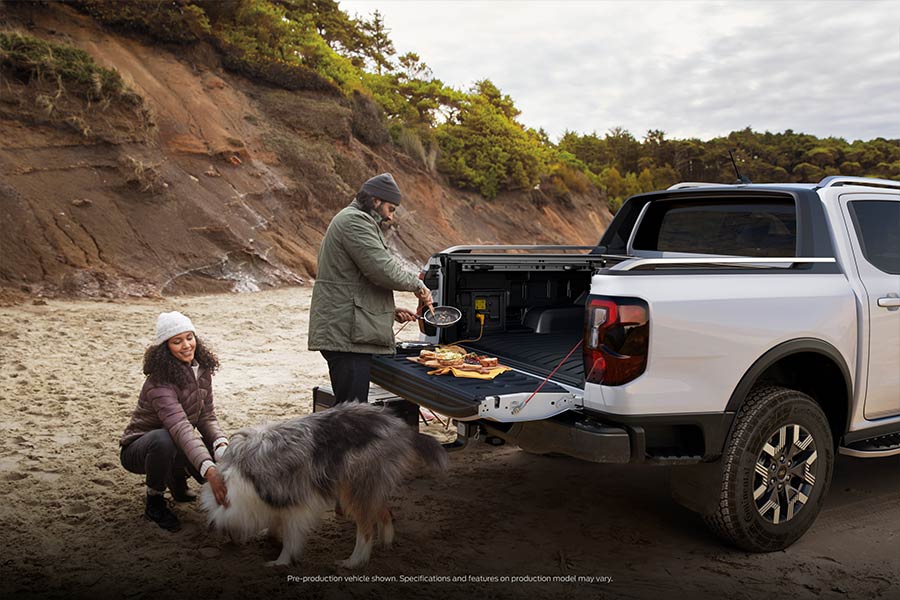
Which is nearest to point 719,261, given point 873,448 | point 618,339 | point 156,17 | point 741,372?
point 741,372

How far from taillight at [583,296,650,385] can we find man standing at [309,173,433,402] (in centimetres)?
136

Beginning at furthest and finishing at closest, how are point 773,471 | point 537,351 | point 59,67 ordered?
point 59,67 < point 537,351 < point 773,471

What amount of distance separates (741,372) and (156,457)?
10.7 feet

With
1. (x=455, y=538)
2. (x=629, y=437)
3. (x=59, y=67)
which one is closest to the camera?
(x=629, y=437)

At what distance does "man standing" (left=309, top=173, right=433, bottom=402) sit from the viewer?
4797mm

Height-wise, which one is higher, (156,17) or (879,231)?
(156,17)

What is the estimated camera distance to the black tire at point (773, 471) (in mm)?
4016

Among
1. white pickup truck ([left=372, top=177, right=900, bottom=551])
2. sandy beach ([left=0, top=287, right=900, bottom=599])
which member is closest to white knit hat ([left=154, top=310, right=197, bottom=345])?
sandy beach ([left=0, top=287, right=900, bottom=599])

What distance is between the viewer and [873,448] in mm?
4637

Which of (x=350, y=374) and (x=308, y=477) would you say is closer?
(x=308, y=477)

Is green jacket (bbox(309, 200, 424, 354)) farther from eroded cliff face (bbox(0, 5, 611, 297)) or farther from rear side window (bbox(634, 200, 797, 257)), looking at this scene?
eroded cliff face (bbox(0, 5, 611, 297))

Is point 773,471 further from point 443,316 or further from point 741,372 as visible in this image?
point 443,316

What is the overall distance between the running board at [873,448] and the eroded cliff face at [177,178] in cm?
1155

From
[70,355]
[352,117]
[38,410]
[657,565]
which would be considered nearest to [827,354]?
[657,565]
